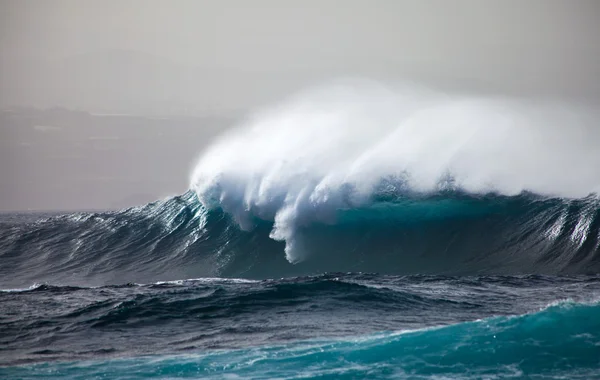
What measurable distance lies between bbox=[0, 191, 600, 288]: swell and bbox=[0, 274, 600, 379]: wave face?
2152mm

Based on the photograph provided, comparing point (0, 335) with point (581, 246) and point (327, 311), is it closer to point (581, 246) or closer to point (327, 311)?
point (327, 311)

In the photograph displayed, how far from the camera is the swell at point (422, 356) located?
340 inches

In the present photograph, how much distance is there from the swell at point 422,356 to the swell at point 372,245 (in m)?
6.08

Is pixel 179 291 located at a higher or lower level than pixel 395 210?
lower

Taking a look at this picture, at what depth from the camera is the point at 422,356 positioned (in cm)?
908

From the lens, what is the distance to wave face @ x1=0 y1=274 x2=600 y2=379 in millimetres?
8859

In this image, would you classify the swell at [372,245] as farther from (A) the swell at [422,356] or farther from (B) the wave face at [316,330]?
(A) the swell at [422,356]

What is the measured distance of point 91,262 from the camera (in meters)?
20.3

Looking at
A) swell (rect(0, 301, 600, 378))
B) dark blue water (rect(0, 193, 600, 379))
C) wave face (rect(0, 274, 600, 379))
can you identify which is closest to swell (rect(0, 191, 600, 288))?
dark blue water (rect(0, 193, 600, 379))

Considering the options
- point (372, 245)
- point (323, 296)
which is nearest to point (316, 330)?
point (323, 296)

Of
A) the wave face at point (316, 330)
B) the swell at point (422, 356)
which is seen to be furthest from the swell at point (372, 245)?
the swell at point (422, 356)

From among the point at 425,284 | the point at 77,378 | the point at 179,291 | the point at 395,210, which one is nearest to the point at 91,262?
the point at 179,291

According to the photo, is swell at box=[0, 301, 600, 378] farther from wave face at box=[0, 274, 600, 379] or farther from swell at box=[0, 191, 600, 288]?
swell at box=[0, 191, 600, 288]

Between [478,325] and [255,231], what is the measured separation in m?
10.1
